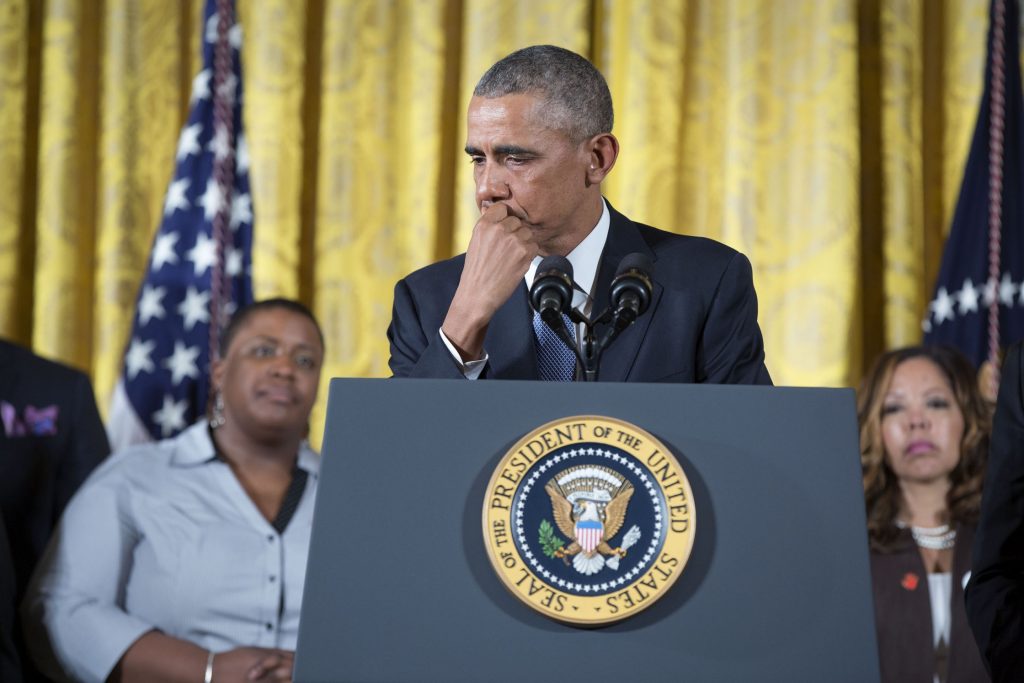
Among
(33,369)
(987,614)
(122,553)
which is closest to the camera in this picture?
(987,614)

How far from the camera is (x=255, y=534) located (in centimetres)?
296

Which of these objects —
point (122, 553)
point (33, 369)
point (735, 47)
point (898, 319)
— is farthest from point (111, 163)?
point (898, 319)

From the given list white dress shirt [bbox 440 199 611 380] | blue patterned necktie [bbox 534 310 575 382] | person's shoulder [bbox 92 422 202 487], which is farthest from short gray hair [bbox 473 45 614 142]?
person's shoulder [bbox 92 422 202 487]

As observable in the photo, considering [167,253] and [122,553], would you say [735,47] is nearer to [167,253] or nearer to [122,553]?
[167,253]

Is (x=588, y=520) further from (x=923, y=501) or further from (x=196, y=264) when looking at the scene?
(x=196, y=264)

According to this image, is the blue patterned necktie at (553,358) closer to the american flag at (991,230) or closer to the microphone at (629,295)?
the microphone at (629,295)

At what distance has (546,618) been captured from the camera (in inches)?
48.7

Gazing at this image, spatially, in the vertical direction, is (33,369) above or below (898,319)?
below

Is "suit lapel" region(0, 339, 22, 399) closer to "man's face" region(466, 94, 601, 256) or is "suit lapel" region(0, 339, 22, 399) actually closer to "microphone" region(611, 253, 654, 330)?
"man's face" region(466, 94, 601, 256)

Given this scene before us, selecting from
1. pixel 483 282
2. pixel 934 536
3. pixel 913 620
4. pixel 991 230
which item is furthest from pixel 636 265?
pixel 991 230

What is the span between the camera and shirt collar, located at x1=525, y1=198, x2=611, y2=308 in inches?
65.7

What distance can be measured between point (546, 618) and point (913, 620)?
1879 mm

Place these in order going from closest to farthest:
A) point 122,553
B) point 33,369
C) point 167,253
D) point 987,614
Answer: point 987,614 → point 122,553 → point 33,369 → point 167,253

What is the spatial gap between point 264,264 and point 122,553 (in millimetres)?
1239
